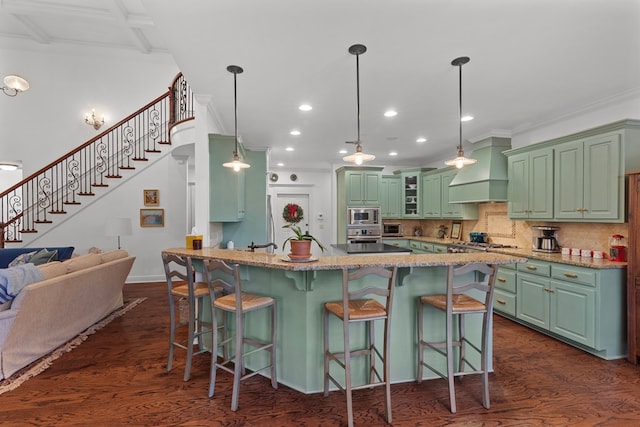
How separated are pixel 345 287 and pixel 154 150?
622 centimetres

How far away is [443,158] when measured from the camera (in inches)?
268

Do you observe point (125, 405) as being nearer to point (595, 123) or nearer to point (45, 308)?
point (45, 308)

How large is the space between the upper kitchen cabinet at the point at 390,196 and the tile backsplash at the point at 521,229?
35.1 inches

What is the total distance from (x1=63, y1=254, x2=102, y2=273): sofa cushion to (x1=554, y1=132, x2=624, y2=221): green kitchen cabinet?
564cm

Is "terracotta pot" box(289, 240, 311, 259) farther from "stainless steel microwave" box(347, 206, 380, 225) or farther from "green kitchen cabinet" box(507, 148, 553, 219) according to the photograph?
"stainless steel microwave" box(347, 206, 380, 225)

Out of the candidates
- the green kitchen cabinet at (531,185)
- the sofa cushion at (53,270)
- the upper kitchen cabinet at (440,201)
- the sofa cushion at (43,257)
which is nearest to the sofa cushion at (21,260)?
the sofa cushion at (43,257)

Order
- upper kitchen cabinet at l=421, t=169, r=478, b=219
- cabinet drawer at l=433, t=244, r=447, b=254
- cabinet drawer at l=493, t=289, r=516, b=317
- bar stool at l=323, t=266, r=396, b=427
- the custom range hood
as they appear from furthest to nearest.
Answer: upper kitchen cabinet at l=421, t=169, r=478, b=219, cabinet drawer at l=433, t=244, r=447, b=254, the custom range hood, cabinet drawer at l=493, t=289, r=516, b=317, bar stool at l=323, t=266, r=396, b=427

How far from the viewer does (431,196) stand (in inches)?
258

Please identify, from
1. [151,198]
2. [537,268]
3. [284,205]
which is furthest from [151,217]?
[537,268]

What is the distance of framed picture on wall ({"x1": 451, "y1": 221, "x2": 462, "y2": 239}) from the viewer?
6.17m

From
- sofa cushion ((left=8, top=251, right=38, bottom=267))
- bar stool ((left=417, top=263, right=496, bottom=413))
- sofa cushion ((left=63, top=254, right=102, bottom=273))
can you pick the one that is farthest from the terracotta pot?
sofa cushion ((left=8, top=251, right=38, bottom=267))

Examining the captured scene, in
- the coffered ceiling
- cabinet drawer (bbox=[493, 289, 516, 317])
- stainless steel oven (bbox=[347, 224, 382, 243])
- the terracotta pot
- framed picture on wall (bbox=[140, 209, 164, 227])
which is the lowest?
cabinet drawer (bbox=[493, 289, 516, 317])

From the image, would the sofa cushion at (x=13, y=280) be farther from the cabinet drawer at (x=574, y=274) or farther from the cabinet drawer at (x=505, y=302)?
the cabinet drawer at (x=574, y=274)

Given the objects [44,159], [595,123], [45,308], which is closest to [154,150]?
[44,159]
